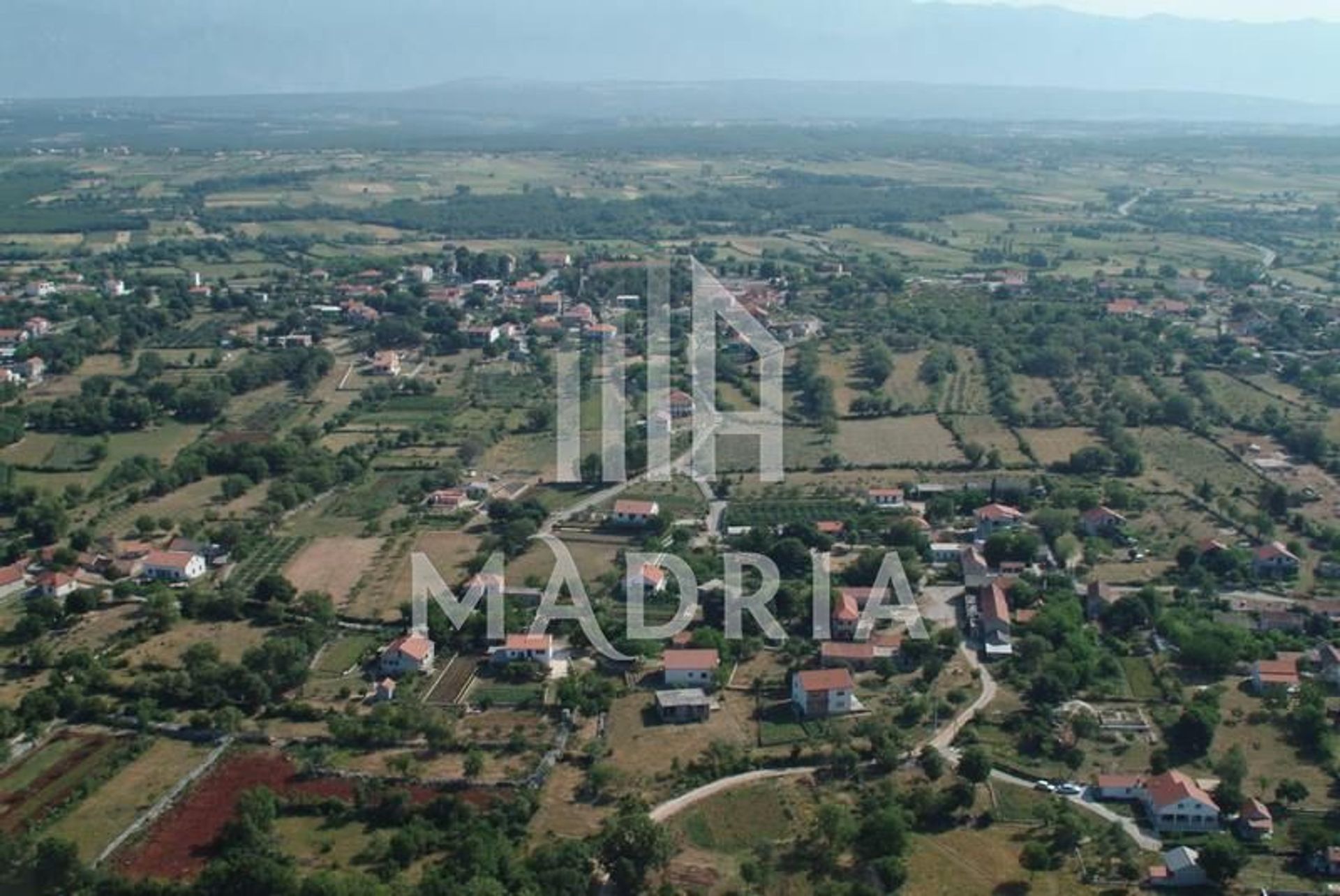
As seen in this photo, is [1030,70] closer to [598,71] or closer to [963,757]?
[598,71]

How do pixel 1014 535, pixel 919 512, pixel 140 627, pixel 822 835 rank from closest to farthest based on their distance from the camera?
pixel 822 835 < pixel 140 627 < pixel 1014 535 < pixel 919 512

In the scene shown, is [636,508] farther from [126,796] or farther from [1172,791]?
[1172,791]

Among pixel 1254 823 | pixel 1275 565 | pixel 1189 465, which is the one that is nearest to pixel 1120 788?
pixel 1254 823

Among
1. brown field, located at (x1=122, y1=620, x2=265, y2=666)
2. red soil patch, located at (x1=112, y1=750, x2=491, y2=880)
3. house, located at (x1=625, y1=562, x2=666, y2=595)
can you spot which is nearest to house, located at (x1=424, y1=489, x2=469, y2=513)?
house, located at (x1=625, y1=562, x2=666, y2=595)

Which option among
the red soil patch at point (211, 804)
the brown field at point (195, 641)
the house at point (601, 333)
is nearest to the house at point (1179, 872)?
the red soil patch at point (211, 804)

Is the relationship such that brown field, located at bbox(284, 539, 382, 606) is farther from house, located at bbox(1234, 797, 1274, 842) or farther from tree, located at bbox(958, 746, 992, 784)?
house, located at bbox(1234, 797, 1274, 842)

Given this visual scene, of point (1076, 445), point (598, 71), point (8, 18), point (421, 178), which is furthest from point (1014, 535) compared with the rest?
point (598, 71)

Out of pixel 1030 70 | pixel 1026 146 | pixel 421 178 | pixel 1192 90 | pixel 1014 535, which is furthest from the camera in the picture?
pixel 1030 70
